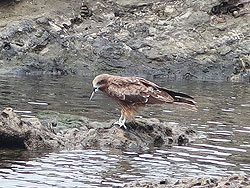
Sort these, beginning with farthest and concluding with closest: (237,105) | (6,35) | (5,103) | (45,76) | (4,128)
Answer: (6,35), (45,76), (237,105), (5,103), (4,128)

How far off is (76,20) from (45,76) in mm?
3467

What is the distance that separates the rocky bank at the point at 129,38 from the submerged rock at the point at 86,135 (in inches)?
381

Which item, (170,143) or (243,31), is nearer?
(170,143)

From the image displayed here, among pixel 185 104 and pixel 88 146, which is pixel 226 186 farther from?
pixel 185 104

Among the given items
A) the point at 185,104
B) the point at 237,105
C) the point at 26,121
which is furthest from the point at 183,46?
the point at 26,121

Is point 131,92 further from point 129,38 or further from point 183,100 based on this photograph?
point 129,38

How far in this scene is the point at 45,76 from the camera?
1880 centimetres

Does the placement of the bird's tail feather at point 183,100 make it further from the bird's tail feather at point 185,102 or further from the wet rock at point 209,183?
the wet rock at point 209,183

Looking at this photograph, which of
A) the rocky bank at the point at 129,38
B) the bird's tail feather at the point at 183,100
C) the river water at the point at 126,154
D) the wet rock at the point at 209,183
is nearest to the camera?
the wet rock at the point at 209,183

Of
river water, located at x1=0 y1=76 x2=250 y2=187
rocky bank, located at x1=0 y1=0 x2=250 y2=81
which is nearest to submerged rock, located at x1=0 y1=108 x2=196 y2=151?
river water, located at x1=0 y1=76 x2=250 y2=187

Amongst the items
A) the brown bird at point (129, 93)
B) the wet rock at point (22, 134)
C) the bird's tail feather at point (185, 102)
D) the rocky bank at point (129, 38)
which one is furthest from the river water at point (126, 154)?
the rocky bank at point (129, 38)

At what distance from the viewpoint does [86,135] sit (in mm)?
9422

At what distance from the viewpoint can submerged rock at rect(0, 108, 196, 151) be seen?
884cm

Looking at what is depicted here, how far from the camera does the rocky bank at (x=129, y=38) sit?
20.0 metres
